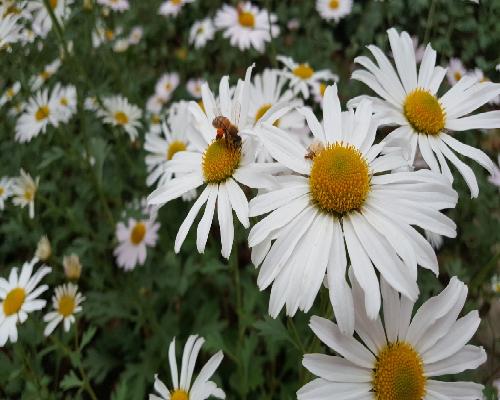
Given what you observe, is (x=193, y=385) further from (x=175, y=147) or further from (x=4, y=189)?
(x=4, y=189)

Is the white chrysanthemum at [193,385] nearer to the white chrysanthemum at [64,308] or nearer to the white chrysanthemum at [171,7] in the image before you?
the white chrysanthemum at [64,308]

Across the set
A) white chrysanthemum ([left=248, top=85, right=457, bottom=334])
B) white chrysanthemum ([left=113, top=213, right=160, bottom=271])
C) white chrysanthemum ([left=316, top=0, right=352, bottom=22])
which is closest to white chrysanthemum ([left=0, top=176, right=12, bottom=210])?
white chrysanthemum ([left=113, top=213, right=160, bottom=271])

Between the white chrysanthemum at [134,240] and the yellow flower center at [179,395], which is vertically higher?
the white chrysanthemum at [134,240]

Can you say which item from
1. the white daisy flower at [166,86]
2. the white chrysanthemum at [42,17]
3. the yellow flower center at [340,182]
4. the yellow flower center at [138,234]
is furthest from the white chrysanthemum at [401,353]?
the white daisy flower at [166,86]

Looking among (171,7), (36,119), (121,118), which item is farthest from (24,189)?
(171,7)

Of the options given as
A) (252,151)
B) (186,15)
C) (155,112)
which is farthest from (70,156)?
(186,15)
